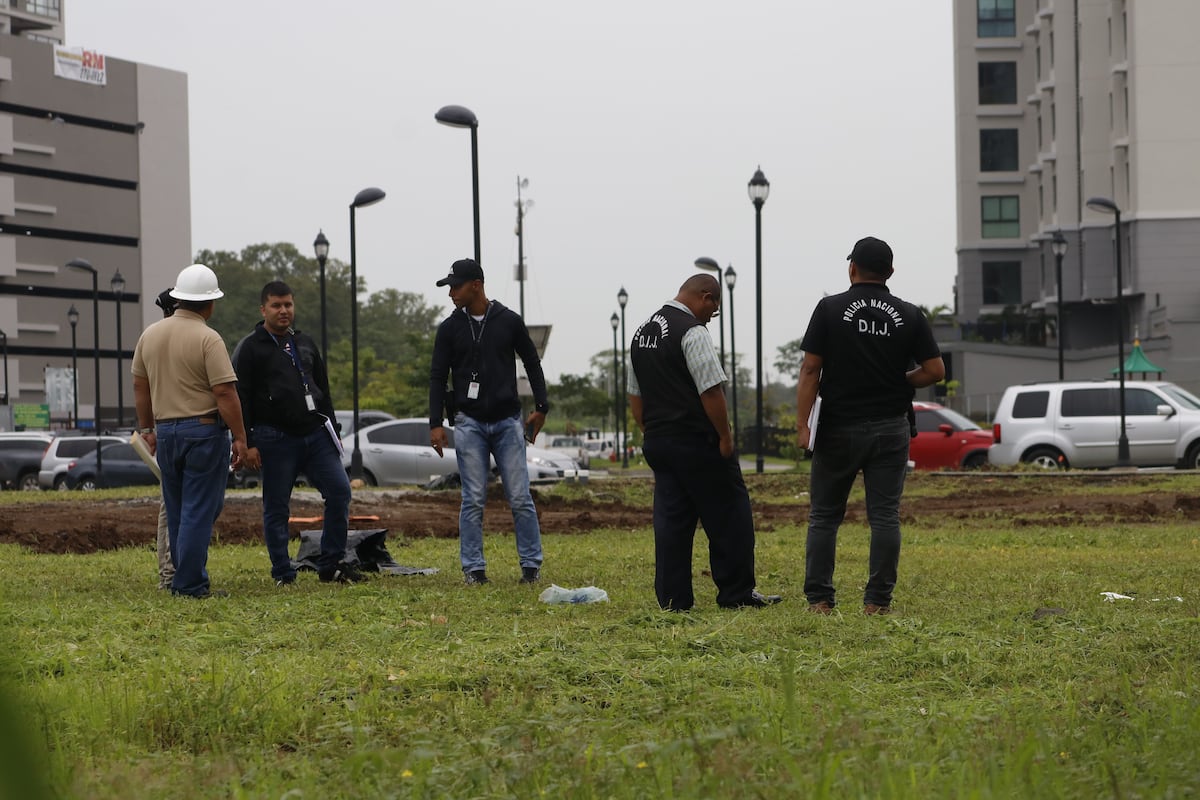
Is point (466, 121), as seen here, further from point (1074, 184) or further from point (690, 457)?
point (1074, 184)

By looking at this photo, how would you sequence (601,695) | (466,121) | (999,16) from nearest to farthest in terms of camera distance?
(601,695)
(466,121)
(999,16)

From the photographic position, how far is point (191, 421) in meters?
8.21

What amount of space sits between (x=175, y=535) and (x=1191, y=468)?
72.6 ft

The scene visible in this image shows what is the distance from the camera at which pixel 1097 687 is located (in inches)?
179

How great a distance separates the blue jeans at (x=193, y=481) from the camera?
320 inches

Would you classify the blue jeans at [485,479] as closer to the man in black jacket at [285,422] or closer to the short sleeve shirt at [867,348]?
the man in black jacket at [285,422]

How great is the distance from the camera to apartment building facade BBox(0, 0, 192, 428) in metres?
92.5

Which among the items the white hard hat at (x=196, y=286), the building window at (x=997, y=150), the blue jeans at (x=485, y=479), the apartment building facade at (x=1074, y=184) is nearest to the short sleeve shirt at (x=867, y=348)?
the blue jeans at (x=485, y=479)

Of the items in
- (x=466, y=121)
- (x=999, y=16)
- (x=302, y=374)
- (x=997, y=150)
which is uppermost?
(x=999, y=16)

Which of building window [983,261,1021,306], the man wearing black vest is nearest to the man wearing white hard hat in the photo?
the man wearing black vest

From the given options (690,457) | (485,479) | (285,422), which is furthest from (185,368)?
(690,457)

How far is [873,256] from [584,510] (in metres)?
12.2

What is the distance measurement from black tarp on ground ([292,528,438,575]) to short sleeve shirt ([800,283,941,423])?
3813 mm

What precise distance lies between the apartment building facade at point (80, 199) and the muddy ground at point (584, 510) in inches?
2825
